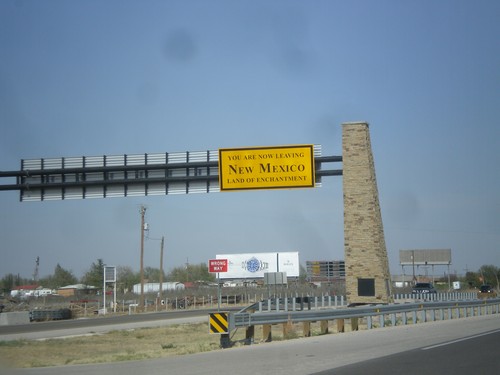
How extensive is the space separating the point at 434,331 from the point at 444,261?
322 feet

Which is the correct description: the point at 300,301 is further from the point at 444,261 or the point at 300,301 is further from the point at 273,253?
the point at 444,261

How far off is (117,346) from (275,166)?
1031 centimetres

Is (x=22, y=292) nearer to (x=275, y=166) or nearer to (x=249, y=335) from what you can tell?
(x=275, y=166)

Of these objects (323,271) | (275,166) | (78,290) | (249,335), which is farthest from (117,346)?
(78,290)

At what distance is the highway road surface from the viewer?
1423 centimetres

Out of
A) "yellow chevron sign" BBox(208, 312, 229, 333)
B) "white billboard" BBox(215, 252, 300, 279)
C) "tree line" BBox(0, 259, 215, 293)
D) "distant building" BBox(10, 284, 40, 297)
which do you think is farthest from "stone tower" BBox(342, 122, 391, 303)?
"tree line" BBox(0, 259, 215, 293)

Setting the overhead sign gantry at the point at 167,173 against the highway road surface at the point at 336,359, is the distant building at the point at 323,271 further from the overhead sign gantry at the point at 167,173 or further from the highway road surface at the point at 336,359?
the highway road surface at the point at 336,359

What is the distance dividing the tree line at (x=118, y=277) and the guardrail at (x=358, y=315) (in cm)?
9769

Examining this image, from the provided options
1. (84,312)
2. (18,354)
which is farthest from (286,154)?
(84,312)

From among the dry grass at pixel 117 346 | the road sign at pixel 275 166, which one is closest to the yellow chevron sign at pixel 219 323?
the dry grass at pixel 117 346

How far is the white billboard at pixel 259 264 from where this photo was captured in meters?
91.4

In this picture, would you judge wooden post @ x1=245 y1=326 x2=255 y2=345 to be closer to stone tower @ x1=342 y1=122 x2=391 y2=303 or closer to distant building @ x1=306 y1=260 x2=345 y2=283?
stone tower @ x1=342 y1=122 x2=391 y2=303

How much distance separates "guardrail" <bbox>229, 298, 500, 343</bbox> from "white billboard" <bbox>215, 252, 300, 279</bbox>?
5117 cm

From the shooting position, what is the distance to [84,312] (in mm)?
61031
